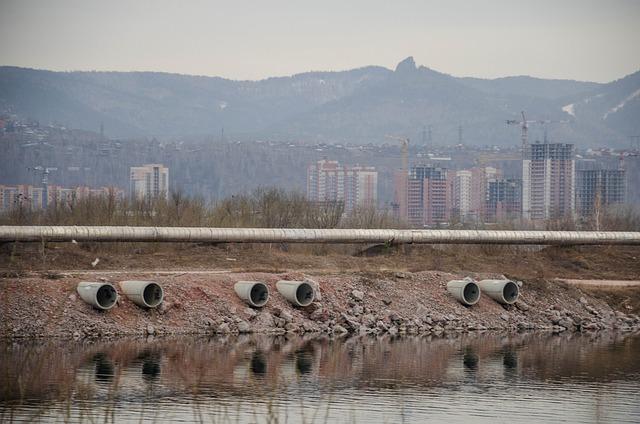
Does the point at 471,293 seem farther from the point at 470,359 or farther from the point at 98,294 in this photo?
the point at 98,294

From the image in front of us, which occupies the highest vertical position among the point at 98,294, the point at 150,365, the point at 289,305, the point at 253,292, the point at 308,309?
the point at 98,294

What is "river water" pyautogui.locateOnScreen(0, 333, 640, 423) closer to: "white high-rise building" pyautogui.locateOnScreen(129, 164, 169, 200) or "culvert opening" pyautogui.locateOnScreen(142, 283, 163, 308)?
"culvert opening" pyautogui.locateOnScreen(142, 283, 163, 308)

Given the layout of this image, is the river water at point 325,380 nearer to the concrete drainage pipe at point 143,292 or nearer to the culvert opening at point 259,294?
the concrete drainage pipe at point 143,292

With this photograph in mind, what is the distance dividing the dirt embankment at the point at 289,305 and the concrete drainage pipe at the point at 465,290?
185 mm

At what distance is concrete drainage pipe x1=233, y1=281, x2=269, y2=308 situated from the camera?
3291 centimetres

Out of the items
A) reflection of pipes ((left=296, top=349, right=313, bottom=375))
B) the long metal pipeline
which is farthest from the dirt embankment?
reflection of pipes ((left=296, top=349, right=313, bottom=375))

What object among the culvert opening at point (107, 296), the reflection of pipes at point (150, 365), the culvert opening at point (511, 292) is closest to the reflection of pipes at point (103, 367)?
the reflection of pipes at point (150, 365)

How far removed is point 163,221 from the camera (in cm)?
4828

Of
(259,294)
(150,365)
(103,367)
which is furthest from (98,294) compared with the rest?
(103,367)

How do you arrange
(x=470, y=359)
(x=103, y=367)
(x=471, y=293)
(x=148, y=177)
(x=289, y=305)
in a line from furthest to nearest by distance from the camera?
(x=148, y=177), (x=471, y=293), (x=289, y=305), (x=470, y=359), (x=103, y=367)

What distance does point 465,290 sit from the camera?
120ft

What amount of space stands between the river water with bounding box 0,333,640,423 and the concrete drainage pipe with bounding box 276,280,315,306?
5.66ft

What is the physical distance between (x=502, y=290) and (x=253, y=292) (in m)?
8.06

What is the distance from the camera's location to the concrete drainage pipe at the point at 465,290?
36250mm
